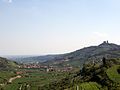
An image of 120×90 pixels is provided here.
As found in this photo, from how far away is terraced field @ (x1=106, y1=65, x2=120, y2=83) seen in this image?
162 m

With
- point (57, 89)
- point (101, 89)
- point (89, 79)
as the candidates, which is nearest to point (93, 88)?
point (101, 89)

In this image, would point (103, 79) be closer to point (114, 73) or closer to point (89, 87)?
point (114, 73)

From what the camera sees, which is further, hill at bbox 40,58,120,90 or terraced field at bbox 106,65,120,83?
terraced field at bbox 106,65,120,83

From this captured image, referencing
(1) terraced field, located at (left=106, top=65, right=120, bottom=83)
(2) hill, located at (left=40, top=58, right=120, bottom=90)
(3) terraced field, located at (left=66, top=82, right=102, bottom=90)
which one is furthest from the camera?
(1) terraced field, located at (left=106, top=65, right=120, bottom=83)

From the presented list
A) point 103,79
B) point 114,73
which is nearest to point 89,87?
point 103,79

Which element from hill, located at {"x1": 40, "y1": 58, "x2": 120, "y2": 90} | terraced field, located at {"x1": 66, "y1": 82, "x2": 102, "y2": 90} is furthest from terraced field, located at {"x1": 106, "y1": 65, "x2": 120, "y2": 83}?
terraced field, located at {"x1": 66, "y1": 82, "x2": 102, "y2": 90}

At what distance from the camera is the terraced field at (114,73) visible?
162 m

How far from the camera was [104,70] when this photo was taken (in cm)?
17638

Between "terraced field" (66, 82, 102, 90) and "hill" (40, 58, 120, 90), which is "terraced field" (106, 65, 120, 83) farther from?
"terraced field" (66, 82, 102, 90)

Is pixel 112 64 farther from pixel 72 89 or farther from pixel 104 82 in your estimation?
pixel 72 89

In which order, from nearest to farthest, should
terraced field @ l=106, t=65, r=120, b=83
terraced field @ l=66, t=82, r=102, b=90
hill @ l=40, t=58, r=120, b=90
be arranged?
terraced field @ l=66, t=82, r=102, b=90
hill @ l=40, t=58, r=120, b=90
terraced field @ l=106, t=65, r=120, b=83

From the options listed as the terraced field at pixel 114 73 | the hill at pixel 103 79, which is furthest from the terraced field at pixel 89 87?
the terraced field at pixel 114 73

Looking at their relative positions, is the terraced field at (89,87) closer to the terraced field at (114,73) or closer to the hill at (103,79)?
the hill at (103,79)

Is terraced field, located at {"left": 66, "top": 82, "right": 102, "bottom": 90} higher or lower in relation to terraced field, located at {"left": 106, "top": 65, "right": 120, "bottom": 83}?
lower
